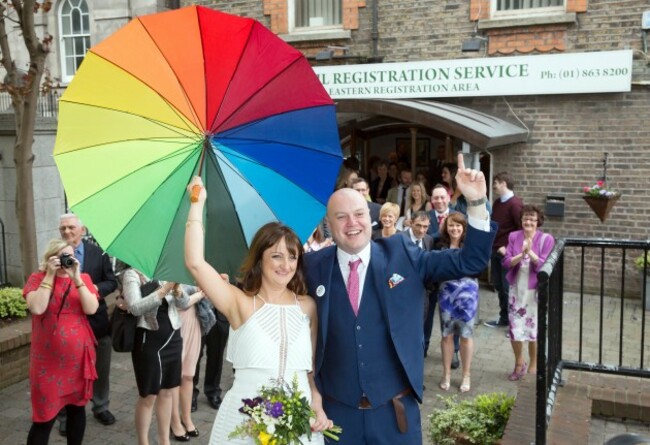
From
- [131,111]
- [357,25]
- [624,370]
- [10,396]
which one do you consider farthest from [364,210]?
[357,25]

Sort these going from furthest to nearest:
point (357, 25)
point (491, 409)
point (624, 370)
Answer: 1. point (357, 25)
2. point (624, 370)
3. point (491, 409)

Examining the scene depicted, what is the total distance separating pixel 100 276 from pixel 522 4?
26.1ft

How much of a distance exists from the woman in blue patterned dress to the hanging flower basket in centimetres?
367

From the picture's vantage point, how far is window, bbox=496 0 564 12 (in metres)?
Result: 10.1

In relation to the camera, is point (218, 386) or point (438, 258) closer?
point (438, 258)

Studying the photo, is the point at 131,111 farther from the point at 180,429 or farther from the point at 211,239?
the point at 180,429

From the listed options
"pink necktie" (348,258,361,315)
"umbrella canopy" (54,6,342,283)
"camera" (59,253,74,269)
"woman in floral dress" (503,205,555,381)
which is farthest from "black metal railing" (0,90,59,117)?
"pink necktie" (348,258,361,315)

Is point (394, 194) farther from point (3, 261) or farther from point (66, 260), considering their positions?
point (66, 260)

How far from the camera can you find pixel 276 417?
9.30ft

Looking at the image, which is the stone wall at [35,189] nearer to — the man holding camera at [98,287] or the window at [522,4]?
the man holding camera at [98,287]

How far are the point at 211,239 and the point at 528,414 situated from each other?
224cm

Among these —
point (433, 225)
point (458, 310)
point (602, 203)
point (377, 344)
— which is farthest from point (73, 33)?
point (377, 344)

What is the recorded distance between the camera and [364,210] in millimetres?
3068

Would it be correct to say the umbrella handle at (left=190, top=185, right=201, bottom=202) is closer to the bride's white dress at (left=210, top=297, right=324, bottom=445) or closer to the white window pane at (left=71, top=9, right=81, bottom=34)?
the bride's white dress at (left=210, top=297, right=324, bottom=445)
